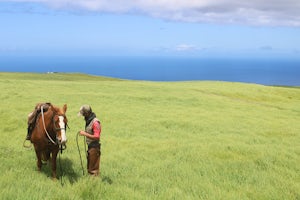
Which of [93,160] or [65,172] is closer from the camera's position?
[93,160]

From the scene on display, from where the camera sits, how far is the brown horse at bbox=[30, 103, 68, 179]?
9.90 m

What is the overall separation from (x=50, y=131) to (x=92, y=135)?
4.07 ft

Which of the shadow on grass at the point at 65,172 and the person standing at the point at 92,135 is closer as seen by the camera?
the shadow on grass at the point at 65,172

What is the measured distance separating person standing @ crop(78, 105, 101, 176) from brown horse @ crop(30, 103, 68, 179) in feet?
2.69

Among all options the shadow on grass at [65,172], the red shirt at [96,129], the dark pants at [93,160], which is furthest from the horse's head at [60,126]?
the dark pants at [93,160]

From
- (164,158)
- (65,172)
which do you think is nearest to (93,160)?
(65,172)

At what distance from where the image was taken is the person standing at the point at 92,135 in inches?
427

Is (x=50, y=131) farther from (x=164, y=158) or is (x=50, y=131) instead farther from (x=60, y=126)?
(x=164, y=158)

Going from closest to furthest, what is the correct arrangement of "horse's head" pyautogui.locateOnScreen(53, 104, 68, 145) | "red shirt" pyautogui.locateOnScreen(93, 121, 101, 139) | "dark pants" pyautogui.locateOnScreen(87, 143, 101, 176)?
"horse's head" pyautogui.locateOnScreen(53, 104, 68, 145) < "red shirt" pyautogui.locateOnScreen(93, 121, 101, 139) < "dark pants" pyautogui.locateOnScreen(87, 143, 101, 176)

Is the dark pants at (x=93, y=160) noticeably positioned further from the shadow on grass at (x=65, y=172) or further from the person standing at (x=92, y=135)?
the shadow on grass at (x=65, y=172)

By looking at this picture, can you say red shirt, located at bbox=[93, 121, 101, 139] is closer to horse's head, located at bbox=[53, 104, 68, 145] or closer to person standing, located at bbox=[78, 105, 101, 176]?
person standing, located at bbox=[78, 105, 101, 176]

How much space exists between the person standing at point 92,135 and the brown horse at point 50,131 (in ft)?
2.69

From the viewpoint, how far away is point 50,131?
10.6 m

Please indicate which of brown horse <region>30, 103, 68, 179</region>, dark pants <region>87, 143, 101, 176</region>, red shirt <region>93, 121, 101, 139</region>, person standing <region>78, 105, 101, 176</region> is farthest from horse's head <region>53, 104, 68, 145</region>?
dark pants <region>87, 143, 101, 176</region>
